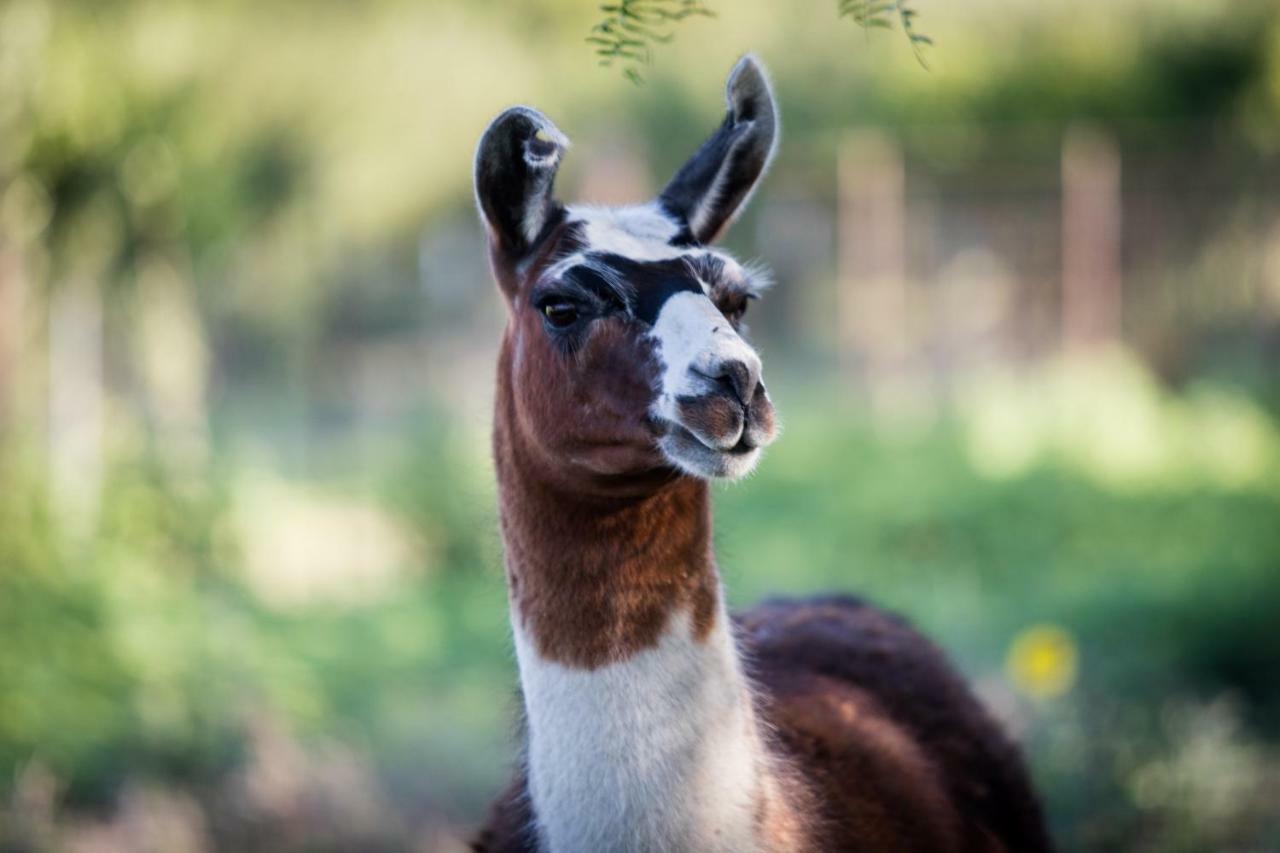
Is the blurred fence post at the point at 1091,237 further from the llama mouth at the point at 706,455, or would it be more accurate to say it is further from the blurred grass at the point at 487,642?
the llama mouth at the point at 706,455

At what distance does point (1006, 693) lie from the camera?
23.4ft

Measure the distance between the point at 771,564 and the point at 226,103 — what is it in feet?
19.4

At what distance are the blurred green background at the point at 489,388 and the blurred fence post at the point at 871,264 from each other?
0.15 feet

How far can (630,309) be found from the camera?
10.5ft

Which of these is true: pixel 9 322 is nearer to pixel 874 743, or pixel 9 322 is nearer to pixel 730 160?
pixel 730 160


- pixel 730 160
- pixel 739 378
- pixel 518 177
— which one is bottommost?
pixel 739 378

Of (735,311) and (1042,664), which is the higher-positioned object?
(735,311)

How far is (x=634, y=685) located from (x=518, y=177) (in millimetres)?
1181

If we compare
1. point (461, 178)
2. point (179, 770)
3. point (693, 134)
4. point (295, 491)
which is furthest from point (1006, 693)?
point (693, 134)

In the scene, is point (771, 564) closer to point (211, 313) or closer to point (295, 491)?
point (295, 491)

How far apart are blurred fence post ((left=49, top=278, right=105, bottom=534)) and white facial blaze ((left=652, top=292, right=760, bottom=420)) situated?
5610mm

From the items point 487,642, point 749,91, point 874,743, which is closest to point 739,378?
point 749,91

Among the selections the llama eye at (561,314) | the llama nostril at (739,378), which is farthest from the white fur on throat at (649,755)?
the llama eye at (561,314)

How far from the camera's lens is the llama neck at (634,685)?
3.12 metres
